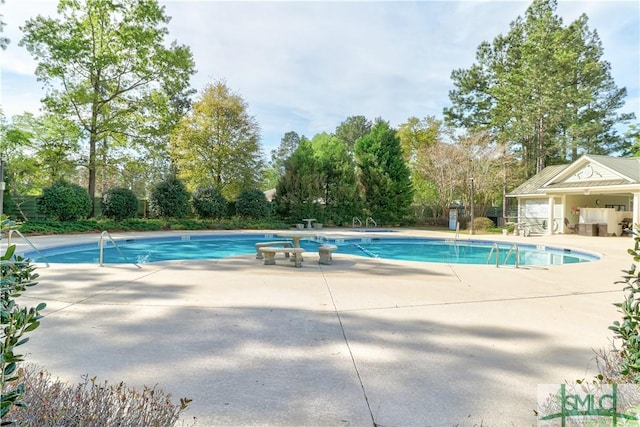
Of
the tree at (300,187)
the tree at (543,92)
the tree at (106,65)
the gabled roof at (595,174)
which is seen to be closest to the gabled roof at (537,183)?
the gabled roof at (595,174)

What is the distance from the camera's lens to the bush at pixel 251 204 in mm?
20906

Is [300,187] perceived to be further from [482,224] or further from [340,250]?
[482,224]

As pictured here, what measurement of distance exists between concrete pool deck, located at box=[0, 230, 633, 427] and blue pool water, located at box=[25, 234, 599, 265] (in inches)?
209

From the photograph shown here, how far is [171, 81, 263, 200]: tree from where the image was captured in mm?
21562

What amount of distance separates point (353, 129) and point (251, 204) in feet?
91.1

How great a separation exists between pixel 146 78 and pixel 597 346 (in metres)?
22.9

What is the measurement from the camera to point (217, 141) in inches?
861

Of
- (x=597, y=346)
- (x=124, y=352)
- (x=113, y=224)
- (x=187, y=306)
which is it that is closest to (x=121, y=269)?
(x=187, y=306)

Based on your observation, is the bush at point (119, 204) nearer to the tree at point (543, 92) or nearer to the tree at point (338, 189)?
the tree at point (338, 189)

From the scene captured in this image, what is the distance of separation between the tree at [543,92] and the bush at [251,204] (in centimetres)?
1855

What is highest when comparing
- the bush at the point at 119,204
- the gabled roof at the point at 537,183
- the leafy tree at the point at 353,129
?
the leafy tree at the point at 353,129

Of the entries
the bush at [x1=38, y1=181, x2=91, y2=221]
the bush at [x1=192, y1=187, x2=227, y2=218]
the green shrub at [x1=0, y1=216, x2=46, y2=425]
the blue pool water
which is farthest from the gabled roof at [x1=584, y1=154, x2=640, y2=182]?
the bush at [x1=38, y1=181, x2=91, y2=221]

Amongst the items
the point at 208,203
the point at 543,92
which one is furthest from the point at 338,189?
the point at 543,92

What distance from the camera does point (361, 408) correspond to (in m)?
2.35
